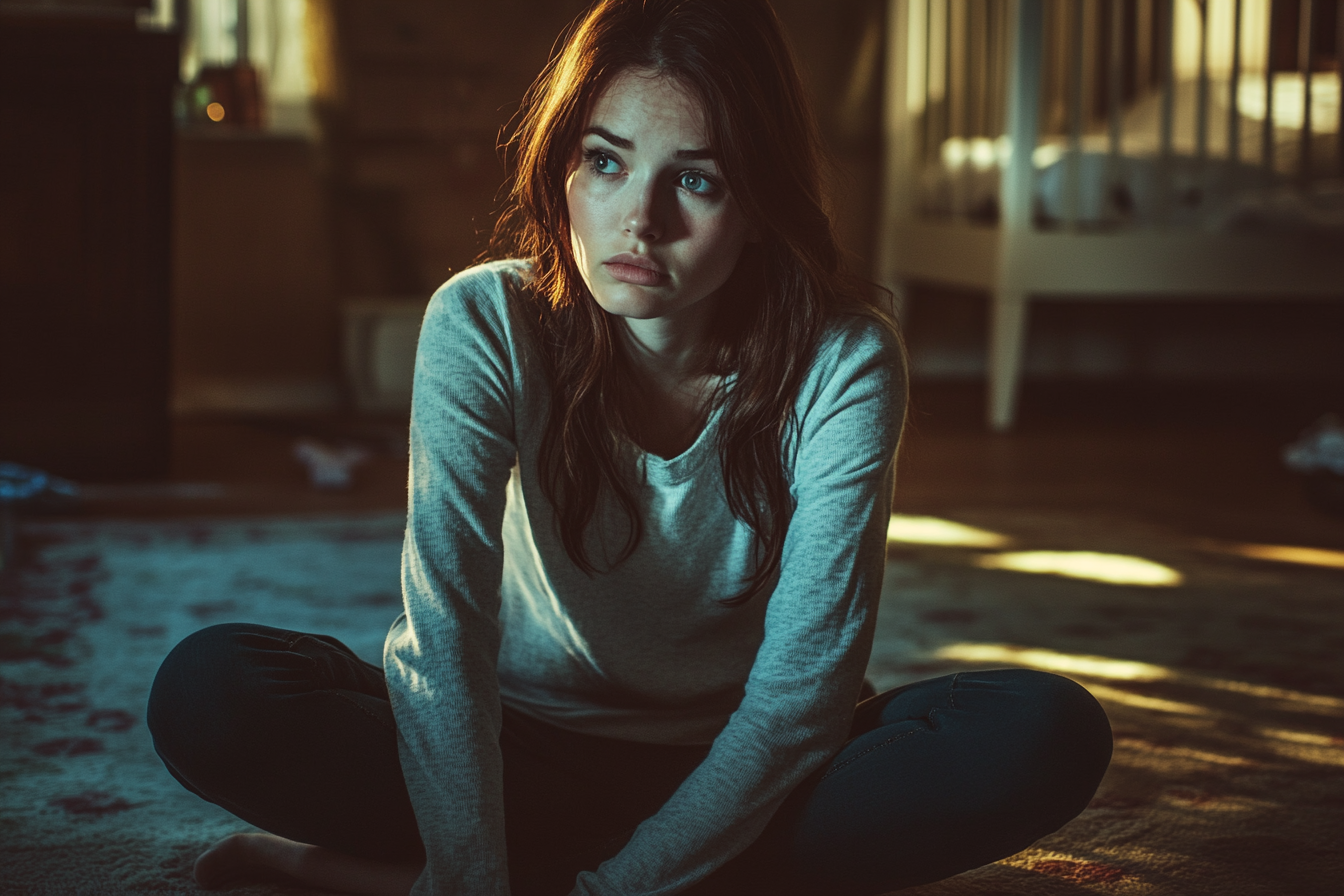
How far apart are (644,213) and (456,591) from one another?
249 mm

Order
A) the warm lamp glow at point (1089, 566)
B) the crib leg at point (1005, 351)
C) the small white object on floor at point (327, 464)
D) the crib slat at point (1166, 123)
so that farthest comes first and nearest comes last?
the crib leg at point (1005, 351) < the crib slat at point (1166, 123) < the small white object on floor at point (327, 464) < the warm lamp glow at point (1089, 566)

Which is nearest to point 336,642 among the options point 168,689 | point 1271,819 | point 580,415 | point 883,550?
point 168,689

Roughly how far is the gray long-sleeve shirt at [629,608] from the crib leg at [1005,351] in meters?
2.00

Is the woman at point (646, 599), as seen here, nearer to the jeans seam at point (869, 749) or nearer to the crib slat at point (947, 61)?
the jeans seam at point (869, 749)

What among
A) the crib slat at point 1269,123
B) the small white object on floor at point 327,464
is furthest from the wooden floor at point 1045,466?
the crib slat at point 1269,123

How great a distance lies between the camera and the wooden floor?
214cm

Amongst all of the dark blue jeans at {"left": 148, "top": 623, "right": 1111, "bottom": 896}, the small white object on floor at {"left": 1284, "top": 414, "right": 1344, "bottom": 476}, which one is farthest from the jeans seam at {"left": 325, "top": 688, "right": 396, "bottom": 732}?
the small white object on floor at {"left": 1284, "top": 414, "right": 1344, "bottom": 476}

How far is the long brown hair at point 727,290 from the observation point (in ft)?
2.63

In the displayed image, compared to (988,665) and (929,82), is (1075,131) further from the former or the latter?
(988,665)

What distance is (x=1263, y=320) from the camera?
3.71 m

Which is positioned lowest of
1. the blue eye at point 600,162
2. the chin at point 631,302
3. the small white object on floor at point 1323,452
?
the small white object on floor at point 1323,452

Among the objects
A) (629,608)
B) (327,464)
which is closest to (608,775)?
(629,608)

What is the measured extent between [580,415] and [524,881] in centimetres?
30

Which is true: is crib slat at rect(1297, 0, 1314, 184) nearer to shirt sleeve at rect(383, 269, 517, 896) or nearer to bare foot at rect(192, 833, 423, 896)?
shirt sleeve at rect(383, 269, 517, 896)
